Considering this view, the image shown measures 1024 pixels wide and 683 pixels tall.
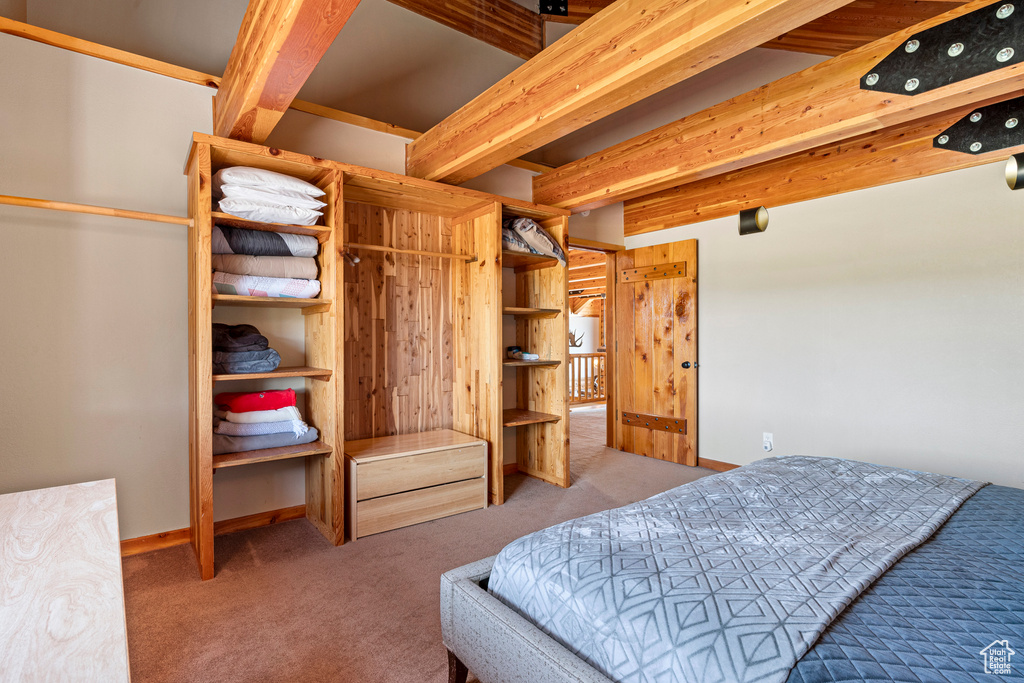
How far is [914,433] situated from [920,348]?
0.55 meters

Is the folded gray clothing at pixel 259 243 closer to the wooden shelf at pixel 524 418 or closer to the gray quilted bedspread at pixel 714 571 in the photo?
the wooden shelf at pixel 524 418

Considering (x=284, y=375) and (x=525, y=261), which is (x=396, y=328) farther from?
(x=525, y=261)

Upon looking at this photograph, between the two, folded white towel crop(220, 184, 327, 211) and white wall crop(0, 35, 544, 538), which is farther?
folded white towel crop(220, 184, 327, 211)

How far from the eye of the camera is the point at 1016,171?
271cm

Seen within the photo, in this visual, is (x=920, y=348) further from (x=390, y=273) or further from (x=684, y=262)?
(x=390, y=273)

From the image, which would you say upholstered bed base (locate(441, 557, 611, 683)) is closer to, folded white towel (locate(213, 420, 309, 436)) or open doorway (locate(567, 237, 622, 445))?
folded white towel (locate(213, 420, 309, 436))

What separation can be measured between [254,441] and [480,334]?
1.55 m

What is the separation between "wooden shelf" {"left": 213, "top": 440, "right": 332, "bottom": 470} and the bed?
143 centimetres

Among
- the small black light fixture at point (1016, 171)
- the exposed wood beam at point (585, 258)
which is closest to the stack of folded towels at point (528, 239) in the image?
the small black light fixture at point (1016, 171)

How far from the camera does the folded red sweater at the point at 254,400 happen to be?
2.63 m

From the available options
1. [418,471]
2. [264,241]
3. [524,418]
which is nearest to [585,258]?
[524,418]

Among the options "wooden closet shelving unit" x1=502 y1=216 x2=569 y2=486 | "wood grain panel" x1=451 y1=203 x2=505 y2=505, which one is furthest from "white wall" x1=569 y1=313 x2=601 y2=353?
"wood grain panel" x1=451 y1=203 x2=505 y2=505

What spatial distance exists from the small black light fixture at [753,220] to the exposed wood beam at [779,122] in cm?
93

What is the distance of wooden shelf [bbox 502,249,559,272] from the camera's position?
138 inches
